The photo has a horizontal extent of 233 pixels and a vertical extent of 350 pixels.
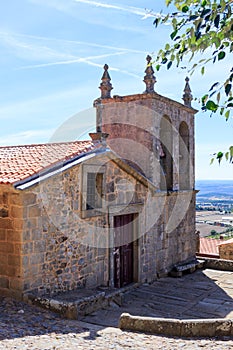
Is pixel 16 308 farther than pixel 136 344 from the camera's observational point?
Yes

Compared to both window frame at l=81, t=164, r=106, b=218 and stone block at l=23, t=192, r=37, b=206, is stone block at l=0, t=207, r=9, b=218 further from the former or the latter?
window frame at l=81, t=164, r=106, b=218

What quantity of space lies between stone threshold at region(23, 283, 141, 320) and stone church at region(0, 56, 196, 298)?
0.30 meters

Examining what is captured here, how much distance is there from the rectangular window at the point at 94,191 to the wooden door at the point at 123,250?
3.38 feet

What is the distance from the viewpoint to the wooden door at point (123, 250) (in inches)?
442

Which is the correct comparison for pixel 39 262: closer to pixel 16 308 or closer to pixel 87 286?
pixel 16 308

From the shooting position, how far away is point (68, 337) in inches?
248

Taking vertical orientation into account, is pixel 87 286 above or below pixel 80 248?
below

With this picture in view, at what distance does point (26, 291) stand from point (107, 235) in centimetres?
310

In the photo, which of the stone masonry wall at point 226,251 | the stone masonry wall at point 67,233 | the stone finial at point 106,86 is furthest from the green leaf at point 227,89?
the stone masonry wall at point 226,251

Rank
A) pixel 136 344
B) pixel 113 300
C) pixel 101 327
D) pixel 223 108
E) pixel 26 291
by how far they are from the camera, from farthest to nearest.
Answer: pixel 113 300, pixel 26 291, pixel 101 327, pixel 136 344, pixel 223 108

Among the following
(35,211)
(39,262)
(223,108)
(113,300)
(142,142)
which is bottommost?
(113,300)

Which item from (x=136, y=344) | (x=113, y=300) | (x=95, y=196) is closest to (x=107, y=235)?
(x=95, y=196)

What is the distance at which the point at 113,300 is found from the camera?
9.41m

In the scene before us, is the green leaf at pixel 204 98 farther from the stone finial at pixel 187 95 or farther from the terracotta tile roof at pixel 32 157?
the stone finial at pixel 187 95
